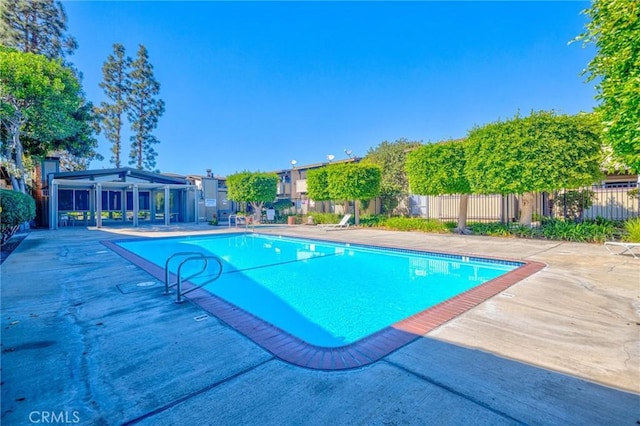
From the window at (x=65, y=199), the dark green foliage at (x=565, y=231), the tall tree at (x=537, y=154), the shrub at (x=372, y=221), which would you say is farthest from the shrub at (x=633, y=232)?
the window at (x=65, y=199)

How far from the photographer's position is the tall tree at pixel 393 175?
834 inches

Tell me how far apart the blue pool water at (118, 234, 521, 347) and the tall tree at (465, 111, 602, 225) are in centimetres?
507

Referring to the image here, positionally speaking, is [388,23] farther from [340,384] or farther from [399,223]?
[340,384]

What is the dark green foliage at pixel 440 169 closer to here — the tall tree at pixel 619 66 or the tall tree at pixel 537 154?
the tall tree at pixel 537 154

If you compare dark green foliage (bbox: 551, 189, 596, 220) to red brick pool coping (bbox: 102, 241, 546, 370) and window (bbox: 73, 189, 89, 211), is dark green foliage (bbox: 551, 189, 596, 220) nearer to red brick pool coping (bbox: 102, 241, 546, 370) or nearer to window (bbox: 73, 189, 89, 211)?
red brick pool coping (bbox: 102, 241, 546, 370)

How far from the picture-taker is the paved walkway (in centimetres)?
208

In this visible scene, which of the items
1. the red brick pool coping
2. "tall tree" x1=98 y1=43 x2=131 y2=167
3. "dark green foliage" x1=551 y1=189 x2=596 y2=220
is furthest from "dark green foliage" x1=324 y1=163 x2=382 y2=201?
"tall tree" x1=98 y1=43 x2=131 y2=167

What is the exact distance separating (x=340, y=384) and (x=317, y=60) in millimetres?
22204

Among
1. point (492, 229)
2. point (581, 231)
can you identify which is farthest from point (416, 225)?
point (581, 231)

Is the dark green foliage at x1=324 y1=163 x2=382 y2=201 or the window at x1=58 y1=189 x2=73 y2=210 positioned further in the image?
the window at x1=58 y1=189 x2=73 y2=210

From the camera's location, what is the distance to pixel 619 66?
536 centimetres

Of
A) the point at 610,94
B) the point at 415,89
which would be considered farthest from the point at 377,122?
the point at 610,94

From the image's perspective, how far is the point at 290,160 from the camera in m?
28.3

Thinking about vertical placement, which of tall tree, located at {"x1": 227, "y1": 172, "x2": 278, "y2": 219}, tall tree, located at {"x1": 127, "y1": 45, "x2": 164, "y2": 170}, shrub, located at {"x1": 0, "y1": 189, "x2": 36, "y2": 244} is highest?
tall tree, located at {"x1": 127, "y1": 45, "x2": 164, "y2": 170}
